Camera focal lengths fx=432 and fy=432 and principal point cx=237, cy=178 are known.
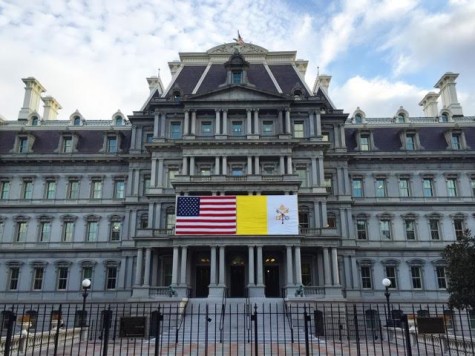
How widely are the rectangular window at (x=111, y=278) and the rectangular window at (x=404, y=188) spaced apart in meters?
27.0

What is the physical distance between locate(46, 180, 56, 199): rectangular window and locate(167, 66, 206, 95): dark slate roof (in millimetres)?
13973

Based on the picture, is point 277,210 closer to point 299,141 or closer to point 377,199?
point 299,141

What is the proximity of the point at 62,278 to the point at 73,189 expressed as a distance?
823 cm

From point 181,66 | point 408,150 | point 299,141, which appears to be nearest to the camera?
point 299,141

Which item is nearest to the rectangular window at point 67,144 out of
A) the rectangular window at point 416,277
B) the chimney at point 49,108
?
the chimney at point 49,108

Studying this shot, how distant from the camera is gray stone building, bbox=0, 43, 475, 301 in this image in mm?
35344

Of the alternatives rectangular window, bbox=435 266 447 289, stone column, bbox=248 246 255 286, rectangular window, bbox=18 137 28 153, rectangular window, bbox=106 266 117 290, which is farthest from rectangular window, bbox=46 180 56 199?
rectangular window, bbox=435 266 447 289

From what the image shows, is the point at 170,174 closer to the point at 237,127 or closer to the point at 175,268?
the point at 237,127

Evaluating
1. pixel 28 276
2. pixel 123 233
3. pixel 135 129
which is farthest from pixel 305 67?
pixel 28 276

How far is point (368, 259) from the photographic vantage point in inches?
1496

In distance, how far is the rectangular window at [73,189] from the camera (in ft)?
133

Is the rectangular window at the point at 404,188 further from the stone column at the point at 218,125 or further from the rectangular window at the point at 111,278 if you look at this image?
the rectangular window at the point at 111,278

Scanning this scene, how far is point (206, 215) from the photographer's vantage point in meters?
33.2

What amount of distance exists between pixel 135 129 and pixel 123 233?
999 cm
